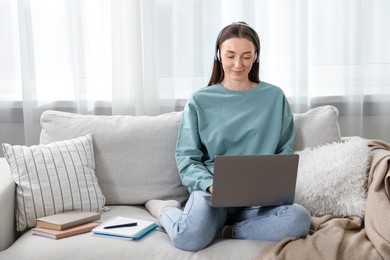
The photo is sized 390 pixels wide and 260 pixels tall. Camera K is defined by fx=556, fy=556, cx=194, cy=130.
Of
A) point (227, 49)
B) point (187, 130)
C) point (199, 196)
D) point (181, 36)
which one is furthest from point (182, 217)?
point (181, 36)

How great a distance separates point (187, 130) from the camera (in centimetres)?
231

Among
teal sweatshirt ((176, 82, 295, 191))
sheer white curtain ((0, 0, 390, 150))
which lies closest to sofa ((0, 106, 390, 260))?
teal sweatshirt ((176, 82, 295, 191))

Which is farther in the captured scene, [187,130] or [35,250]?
[187,130]

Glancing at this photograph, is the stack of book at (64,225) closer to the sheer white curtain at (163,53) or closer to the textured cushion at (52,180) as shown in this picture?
the textured cushion at (52,180)

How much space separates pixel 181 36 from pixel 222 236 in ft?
3.91

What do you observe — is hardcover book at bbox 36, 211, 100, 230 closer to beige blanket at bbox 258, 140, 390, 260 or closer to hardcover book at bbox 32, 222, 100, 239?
hardcover book at bbox 32, 222, 100, 239

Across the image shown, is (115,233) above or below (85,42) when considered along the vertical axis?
below

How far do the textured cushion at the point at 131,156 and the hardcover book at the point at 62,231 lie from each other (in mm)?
351

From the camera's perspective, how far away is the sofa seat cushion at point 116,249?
182cm

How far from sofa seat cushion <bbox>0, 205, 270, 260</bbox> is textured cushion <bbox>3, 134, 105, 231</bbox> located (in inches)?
7.3

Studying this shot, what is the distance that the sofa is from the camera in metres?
1.85

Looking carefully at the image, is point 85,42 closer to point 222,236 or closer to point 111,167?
point 111,167

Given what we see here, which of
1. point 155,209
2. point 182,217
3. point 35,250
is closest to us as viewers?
point 35,250

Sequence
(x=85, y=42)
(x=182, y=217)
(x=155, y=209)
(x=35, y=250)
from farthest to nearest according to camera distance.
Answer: (x=85, y=42), (x=155, y=209), (x=182, y=217), (x=35, y=250)
